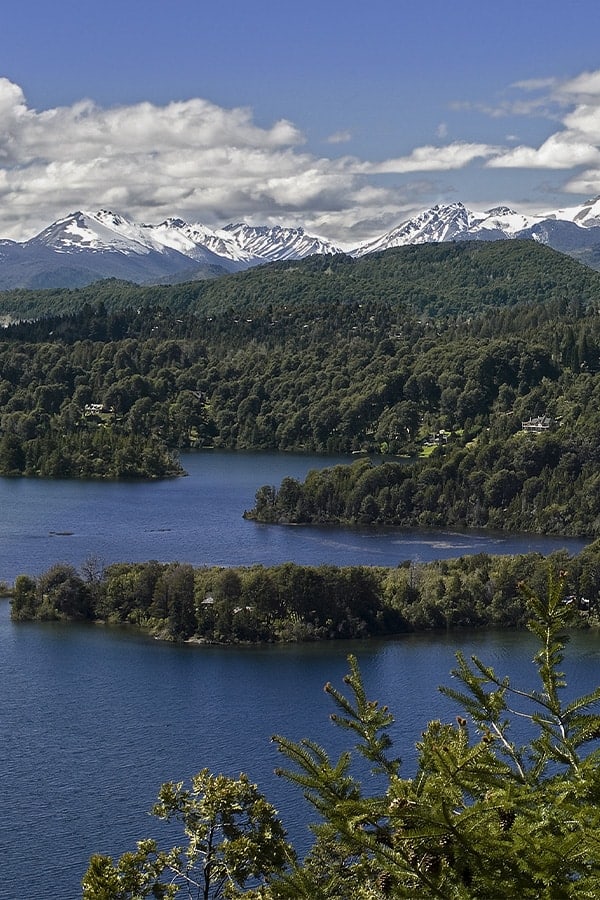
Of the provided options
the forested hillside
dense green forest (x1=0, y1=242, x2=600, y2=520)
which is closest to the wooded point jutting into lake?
dense green forest (x1=0, y1=242, x2=600, y2=520)

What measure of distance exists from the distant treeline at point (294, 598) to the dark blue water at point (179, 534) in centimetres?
721

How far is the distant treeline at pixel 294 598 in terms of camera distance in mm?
47719

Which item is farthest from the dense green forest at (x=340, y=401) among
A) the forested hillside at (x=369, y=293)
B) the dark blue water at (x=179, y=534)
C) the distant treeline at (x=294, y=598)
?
the distant treeline at (x=294, y=598)

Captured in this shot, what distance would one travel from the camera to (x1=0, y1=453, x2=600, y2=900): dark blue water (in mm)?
28719

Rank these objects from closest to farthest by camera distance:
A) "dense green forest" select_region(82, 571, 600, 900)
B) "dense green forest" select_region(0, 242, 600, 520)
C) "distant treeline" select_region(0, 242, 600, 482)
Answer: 1. "dense green forest" select_region(82, 571, 600, 900)
2. "dense green forest" select_region(0, 242, 600, 520)
3. "distant treeline" select_region(0, 242, 600, 482)

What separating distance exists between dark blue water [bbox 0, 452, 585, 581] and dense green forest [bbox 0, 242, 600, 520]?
445cm

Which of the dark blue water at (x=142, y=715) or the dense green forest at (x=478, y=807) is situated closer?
the dense green forest at (x=478, y=807)

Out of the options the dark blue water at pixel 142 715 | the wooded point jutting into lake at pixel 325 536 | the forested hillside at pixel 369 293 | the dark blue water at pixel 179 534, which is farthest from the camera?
the forested hillside at pixel 369 293

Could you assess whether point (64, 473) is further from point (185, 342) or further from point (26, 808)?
point (26, 808)

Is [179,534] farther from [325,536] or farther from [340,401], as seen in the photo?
[340,401]

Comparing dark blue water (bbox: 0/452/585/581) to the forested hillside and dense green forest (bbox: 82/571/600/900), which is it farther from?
the forested hillside

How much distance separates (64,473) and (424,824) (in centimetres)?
9114

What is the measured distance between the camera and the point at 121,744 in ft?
114

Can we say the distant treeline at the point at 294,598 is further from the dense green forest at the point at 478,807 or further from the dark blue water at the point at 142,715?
the dense green forest at the point at 478,807
